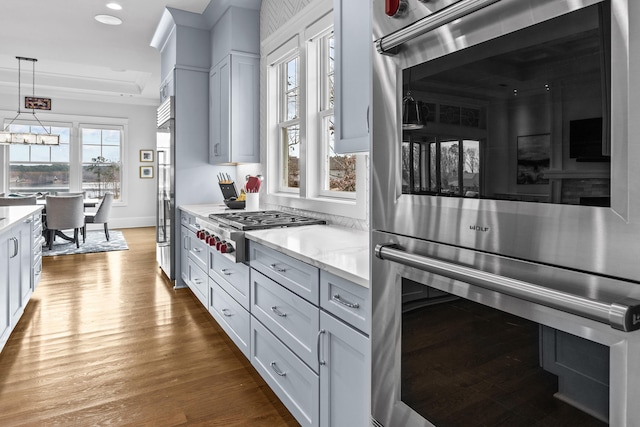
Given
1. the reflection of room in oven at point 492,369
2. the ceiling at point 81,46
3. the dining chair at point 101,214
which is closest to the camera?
the reflection of room in oven at point 492,369

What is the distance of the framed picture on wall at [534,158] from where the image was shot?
0.81m

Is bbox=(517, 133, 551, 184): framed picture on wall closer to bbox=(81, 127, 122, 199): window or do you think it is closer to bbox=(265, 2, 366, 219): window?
bbox=(265, 2, 366, 219): window

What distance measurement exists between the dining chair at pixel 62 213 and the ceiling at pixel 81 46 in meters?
2.08

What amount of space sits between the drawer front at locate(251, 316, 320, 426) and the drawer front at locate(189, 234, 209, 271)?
1203 millimetres

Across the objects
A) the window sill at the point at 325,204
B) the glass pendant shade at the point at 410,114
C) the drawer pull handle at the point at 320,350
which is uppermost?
the glass pendant shade at the point at 410,114

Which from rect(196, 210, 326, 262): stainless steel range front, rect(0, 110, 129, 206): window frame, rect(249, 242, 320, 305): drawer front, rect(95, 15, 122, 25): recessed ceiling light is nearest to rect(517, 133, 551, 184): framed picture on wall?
rect(249, 242, 320, 305): drawer front

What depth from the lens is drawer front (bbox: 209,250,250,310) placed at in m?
2.50

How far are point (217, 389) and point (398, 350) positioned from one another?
5.11 feet

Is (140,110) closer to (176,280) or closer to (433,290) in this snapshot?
(176,280)

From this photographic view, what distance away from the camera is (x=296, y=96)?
3.65 metres

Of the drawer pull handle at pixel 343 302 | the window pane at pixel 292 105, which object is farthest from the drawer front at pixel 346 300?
the window pane at pixel 292 105

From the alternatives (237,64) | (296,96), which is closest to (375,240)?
(296,96)

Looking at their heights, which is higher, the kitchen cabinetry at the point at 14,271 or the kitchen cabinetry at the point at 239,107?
the kitchen cabinetry at the point at 239,107

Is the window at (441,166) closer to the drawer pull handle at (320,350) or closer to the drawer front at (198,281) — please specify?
the drawer pull handle at (320,350)
